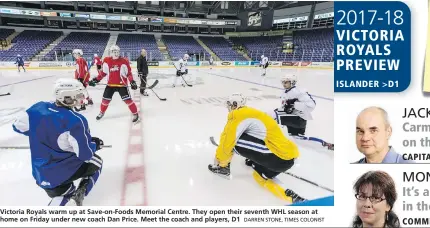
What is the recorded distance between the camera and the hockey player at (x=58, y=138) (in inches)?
46.0

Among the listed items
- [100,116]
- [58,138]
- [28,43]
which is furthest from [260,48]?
[58,138]

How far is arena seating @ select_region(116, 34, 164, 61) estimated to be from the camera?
377 cm

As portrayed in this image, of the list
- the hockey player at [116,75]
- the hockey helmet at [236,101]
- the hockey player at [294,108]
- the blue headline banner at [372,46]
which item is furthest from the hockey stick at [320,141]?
the hockey player at [116,75]

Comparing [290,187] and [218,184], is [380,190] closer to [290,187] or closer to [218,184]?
[290,187]

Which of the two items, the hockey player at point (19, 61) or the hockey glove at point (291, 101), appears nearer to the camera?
the hockey glove at point (291, 101)

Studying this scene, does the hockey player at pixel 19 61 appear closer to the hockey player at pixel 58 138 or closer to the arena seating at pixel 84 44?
the arena seating at pixel 84 44

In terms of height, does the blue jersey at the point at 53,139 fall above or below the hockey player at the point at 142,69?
below

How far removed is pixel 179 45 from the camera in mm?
5168

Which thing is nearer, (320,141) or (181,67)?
(320,141)

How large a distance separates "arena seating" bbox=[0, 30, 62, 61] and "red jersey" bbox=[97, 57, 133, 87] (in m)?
3.14

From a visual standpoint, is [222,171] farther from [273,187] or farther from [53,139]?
[53,139]

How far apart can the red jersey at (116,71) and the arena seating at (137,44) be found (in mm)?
815

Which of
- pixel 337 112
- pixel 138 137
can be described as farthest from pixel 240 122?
pixel 138 137

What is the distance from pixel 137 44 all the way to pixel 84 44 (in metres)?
0.97
